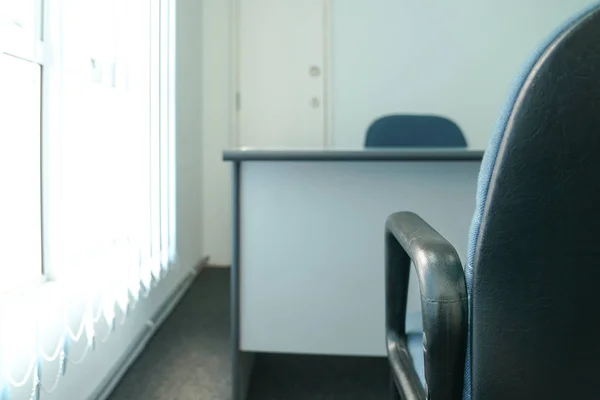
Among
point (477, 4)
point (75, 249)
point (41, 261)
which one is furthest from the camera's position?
point (477, 4)

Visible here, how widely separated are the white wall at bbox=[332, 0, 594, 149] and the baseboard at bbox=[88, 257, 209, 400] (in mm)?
1551

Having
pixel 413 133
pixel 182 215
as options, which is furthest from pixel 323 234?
pixel 182 215

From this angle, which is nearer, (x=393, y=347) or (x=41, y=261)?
(x=393, y=347)

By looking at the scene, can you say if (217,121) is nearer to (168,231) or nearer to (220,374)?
(168,231)

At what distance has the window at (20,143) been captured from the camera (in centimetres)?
100

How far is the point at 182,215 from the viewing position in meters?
2.55

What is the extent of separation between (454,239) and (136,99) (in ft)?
4.04

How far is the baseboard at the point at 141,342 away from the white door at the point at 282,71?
109 cm

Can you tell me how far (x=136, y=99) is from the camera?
1.74 meters

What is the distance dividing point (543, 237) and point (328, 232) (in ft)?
2.89

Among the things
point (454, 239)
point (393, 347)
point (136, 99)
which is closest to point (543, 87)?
point (393, 347)

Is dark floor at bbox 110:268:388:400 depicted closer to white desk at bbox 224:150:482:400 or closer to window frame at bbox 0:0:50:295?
white desk at bbox 224:150:482:400

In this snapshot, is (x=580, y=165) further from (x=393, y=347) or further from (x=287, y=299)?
(x=287, y=299)

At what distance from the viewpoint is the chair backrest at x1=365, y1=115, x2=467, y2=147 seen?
6.86 feet
